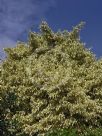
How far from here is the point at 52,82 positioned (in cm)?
2897

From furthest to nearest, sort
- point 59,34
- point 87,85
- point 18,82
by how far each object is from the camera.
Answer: point 59,34 < point 18,82 < point 87,85

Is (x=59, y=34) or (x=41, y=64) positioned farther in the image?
(x=59, y=34)

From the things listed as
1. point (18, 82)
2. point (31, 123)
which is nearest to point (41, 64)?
point (18, 82)

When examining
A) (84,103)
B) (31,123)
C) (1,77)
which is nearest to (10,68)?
(1,77)

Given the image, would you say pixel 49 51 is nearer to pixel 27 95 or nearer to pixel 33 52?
pixel 33 52

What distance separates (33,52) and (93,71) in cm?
593

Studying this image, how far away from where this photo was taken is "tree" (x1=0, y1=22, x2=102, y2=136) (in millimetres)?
28625

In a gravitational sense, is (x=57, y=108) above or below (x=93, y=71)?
below

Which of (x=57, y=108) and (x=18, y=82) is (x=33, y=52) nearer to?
(x=18, y=82)

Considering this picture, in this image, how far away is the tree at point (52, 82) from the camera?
1127 inches

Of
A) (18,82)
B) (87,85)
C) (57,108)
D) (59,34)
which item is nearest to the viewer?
(57,108)

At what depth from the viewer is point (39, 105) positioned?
1176 inches

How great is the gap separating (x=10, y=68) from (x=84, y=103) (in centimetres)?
744

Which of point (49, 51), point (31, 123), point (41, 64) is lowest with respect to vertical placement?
point (31, 123)
